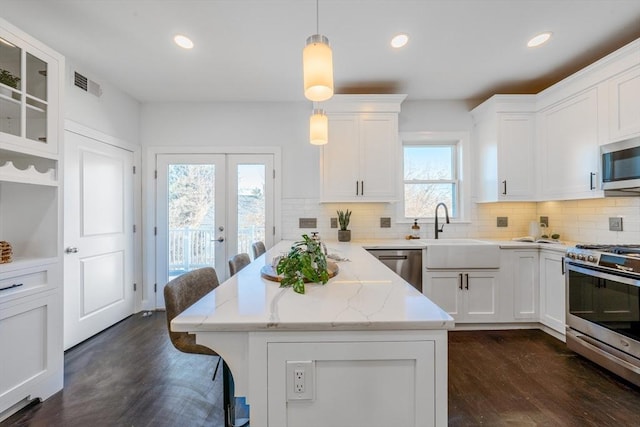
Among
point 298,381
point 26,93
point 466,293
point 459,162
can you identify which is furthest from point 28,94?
point 459,162

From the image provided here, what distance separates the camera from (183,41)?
2.30 metres

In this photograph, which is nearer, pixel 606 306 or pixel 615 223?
pixel 606 306

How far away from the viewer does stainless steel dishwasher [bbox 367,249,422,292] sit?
2.92 m

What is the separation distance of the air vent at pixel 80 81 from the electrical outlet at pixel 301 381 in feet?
10.8

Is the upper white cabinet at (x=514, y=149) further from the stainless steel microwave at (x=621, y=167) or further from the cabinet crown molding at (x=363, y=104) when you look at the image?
the cabinet crown molding at (x=363, y=104)

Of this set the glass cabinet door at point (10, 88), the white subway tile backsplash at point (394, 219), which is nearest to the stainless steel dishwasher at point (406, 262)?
the white subway tile backsplash at point (394, 219)

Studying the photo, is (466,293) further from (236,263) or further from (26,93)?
(26,93)

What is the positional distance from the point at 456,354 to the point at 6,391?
123 inches

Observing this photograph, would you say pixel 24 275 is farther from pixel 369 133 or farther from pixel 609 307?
pixel 609 307

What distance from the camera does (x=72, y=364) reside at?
7.59 ft

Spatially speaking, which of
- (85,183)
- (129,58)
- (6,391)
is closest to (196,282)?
(6,391)

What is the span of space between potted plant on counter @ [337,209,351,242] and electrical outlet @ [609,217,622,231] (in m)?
2.44

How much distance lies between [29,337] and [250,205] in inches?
86.7

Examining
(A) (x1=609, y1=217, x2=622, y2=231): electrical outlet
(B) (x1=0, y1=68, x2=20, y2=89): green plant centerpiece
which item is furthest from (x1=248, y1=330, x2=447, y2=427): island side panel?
(A) (x1=609, y1=217, x2=622, y2=231): electrical outlet
